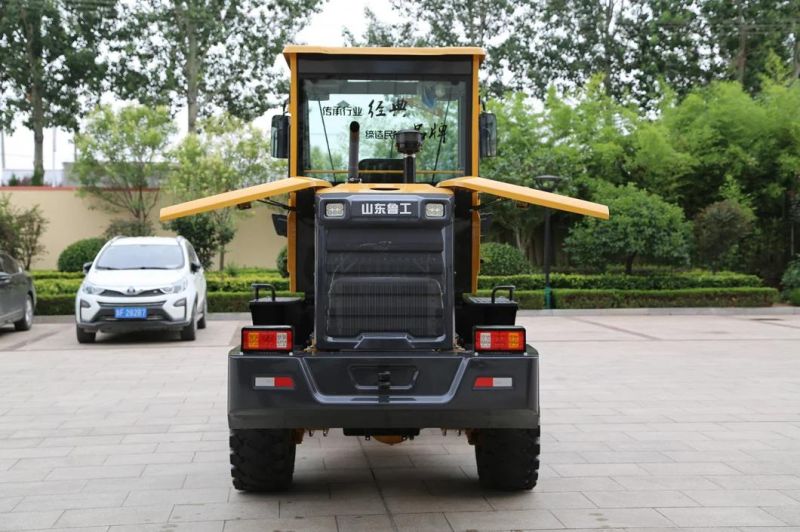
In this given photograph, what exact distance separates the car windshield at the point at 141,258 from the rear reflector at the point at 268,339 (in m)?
10.1

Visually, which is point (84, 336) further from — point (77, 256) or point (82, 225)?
point (82, 225)

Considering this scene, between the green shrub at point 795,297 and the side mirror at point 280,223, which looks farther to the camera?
the green shrub at point 795,297

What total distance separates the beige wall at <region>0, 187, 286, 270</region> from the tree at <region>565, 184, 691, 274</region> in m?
11.1

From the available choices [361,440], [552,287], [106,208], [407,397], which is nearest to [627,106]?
[552,287]

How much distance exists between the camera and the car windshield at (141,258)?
14750 mm

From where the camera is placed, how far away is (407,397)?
502 centimetres

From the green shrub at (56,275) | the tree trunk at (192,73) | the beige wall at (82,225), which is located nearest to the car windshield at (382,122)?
the green shrub at (56,275)

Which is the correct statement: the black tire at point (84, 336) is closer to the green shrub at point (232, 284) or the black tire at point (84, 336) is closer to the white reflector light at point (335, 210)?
the green shrub at point (232, 284)

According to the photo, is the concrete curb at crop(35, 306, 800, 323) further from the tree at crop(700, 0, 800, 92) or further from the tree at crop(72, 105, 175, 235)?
the tree at crop(700, 0, 800, 92)

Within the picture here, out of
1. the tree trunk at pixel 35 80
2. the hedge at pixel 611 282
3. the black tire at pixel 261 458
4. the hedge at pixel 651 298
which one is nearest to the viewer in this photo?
the black tire at pixel 261 458

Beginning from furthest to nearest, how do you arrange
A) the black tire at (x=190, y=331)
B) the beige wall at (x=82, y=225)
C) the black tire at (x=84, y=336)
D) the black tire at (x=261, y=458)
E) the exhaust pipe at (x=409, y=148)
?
the beige wall at (x=82, y=225), the black tire at (x=190, y=331), the black tire at (x=84, y=336), the exhaust pipe at (x=409, y=148), the black tire at (x=261, y=458)

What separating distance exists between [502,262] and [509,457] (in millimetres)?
18132

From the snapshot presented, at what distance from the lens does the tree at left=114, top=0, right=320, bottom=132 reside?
36312mm

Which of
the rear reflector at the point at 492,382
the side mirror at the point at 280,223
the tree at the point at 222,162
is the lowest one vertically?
the rear reflector at the point at 492,382
